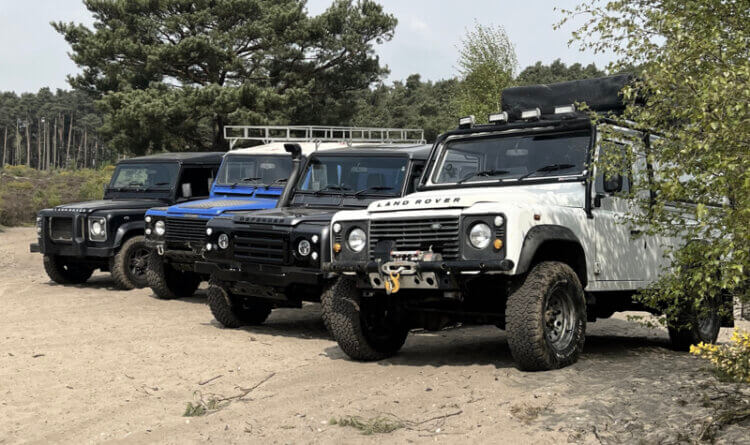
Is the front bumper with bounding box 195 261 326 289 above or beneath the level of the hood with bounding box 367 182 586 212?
beneath

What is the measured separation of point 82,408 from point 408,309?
269 centimetres

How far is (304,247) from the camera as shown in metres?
8.64

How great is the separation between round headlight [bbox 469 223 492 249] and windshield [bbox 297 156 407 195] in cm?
291

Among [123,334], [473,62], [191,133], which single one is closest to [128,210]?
[123,334]

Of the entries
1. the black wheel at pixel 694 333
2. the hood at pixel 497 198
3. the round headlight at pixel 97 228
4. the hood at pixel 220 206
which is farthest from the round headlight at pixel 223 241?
the round headlight at pixel 97 228

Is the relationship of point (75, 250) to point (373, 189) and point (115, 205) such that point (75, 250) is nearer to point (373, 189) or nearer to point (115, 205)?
point (115, 205)

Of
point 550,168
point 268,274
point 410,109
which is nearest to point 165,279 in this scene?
point 268,274

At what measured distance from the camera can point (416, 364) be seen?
7.55 metres

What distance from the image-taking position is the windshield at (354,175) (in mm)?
9484

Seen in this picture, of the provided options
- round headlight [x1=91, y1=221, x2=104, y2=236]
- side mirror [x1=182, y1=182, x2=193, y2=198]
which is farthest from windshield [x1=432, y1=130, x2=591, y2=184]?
round headlight [x1=91, y1=221, x2=104, y2=236]

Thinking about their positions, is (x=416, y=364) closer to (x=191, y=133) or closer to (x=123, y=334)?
(x=123, y=334)

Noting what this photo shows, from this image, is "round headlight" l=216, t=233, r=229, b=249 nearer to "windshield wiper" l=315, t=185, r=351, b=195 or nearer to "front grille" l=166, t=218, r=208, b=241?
"windshield wiper" l=315, t=185, r=351, b=195

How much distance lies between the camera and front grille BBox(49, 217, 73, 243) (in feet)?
44.6

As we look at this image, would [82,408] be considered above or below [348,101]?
below
